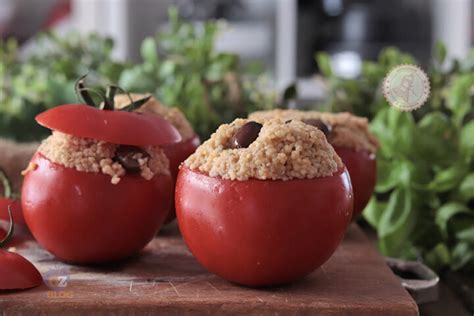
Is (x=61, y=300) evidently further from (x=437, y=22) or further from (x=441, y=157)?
(x=437, y=22)

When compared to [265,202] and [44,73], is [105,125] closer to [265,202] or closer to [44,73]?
[265,202]

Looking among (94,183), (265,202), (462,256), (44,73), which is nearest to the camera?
(265,202)

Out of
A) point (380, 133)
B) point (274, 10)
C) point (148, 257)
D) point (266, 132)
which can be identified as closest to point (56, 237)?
point (148, 257)

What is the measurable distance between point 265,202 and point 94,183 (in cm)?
23

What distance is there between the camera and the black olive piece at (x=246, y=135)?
838 mm

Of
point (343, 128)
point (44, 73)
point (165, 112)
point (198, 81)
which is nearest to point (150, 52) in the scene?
point (198, 81)

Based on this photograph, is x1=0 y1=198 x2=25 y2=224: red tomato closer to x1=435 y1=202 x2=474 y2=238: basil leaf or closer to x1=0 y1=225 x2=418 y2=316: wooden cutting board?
x1=0 y1=225 x2=418 y2=316: wooden cutting board

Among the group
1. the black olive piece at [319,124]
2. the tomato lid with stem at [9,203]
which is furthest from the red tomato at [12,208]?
the black olive piece at [319,124]

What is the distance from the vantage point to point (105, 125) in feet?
2.91

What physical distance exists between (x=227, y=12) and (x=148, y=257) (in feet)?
8.81

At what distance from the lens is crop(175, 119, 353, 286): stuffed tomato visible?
802 mm

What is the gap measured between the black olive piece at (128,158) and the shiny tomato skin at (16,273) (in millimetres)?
169

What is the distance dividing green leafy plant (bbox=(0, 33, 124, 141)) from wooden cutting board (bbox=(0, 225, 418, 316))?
1.47 feet

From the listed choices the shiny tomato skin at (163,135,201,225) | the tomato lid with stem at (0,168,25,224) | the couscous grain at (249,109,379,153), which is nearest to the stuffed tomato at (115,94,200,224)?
the shiny tomato skin at (163,135,201,225)
